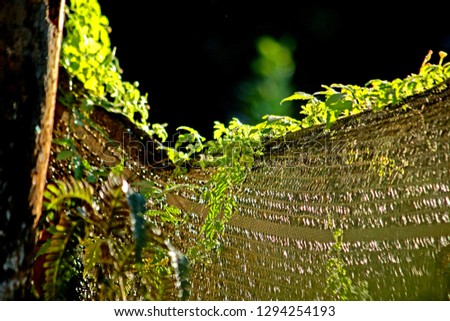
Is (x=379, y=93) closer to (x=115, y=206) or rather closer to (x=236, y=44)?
(x=115, y=206)

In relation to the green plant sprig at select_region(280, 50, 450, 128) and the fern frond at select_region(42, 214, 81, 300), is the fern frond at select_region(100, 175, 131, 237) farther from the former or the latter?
the green plant sprig at select_region(280, 50, 450, 128)

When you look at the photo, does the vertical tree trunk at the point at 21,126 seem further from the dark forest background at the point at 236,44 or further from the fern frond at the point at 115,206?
the dark forest background at the point at 236,44

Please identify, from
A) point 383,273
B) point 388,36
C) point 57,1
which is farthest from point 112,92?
point 388,36

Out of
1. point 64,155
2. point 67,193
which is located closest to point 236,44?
point 64,155

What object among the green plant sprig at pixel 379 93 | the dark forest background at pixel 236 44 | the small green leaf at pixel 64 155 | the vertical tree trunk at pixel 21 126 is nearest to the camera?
the vertical tree trunk at pixel 21 126

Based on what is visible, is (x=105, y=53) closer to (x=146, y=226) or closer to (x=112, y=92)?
(x=112, y=92)

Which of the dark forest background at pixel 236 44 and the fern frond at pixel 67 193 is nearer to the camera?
the fern frond at pixel 67 193

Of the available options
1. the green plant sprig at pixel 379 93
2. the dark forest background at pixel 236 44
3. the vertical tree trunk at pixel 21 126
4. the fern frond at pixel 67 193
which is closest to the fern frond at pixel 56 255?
the fern frond at pixel 67 193

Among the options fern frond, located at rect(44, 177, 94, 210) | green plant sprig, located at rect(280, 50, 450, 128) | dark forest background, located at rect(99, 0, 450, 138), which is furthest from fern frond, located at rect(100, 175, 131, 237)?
dark forest background, located at rect(99, 0, 450, 138)
